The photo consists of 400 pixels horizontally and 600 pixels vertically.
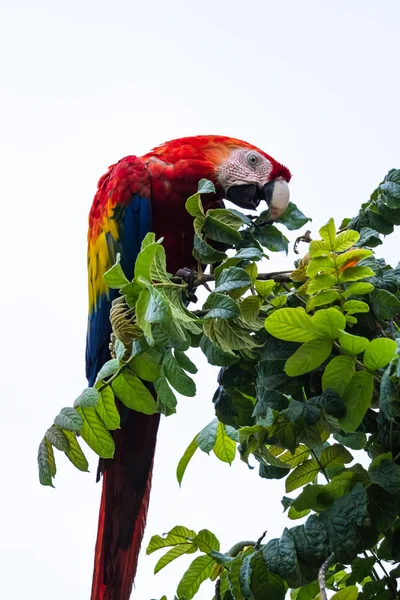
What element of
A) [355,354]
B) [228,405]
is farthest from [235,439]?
[355,354]

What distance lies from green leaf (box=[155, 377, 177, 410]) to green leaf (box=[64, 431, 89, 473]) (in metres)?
0.12

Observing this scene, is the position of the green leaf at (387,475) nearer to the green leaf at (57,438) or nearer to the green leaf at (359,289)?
the green leaf at (359,289)

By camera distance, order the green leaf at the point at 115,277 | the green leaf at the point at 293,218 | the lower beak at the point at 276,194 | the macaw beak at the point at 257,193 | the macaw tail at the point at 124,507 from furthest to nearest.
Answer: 1. the macaw beak at the point at 257,193
2. the lower beak at the point at 276,194
3. the macaw tail at the point at 124,507
4. the green leaf at the point at 293,218
5. the green leaf at the point at 115,277

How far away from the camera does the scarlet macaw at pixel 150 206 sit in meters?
1.62

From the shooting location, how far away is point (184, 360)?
911 millimetres

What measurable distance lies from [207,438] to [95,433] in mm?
179

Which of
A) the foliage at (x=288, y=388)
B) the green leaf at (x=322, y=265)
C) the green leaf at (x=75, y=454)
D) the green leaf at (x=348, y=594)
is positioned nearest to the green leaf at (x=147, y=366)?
the foliage at (x=288, y=388)

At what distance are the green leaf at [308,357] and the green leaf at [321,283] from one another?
0.07 meters

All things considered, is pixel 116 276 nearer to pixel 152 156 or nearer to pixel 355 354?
pixel 355 354

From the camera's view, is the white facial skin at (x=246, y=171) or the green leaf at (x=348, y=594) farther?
the white facial skin at (x=246, y=171)

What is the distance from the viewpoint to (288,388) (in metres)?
0.89

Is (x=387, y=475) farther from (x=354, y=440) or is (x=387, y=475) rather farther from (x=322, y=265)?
(x=322, y=265)

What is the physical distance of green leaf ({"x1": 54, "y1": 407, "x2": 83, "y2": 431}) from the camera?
34.4 inches

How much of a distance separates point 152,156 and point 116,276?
39.8 inches
